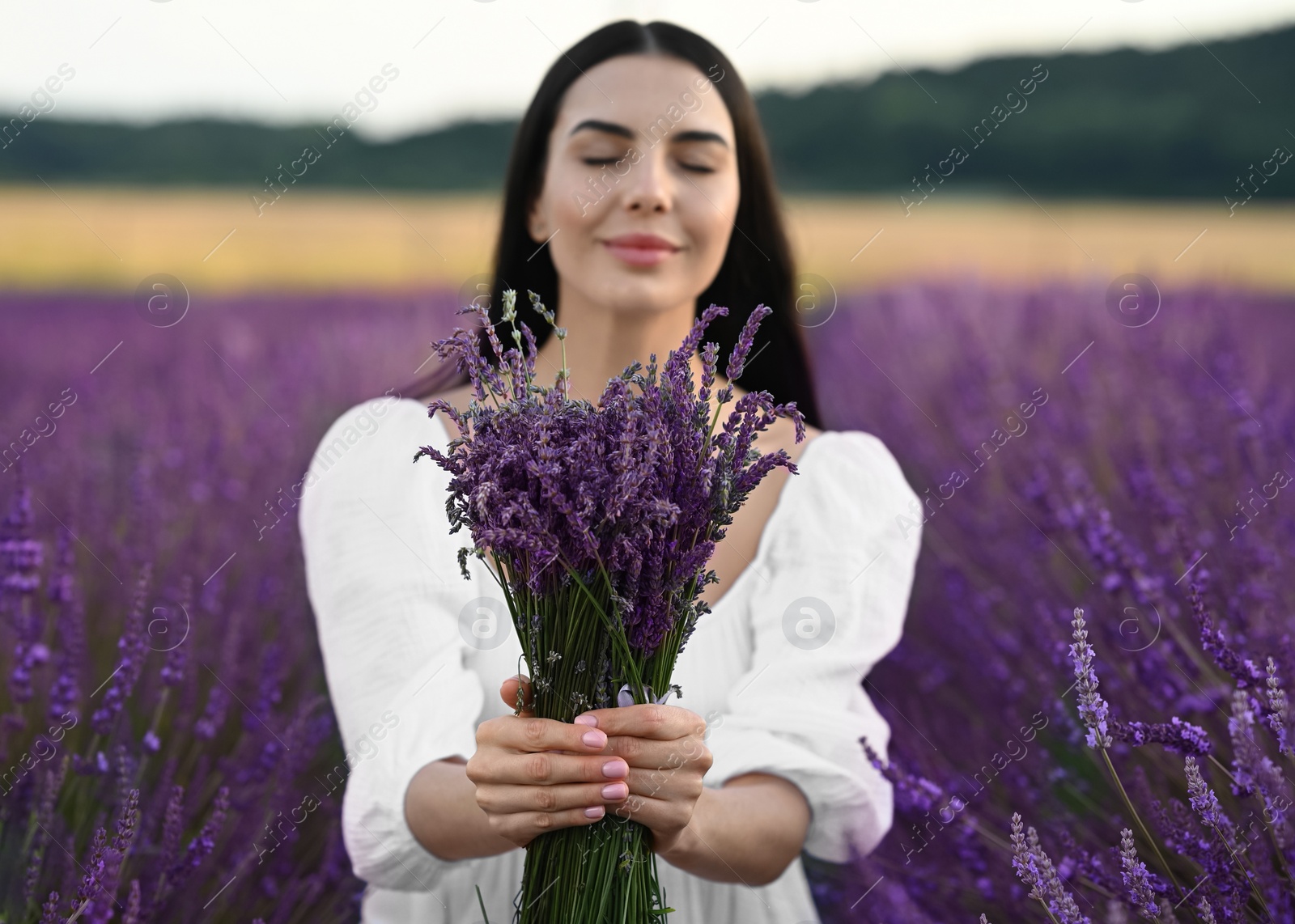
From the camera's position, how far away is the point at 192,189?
780 centimetres

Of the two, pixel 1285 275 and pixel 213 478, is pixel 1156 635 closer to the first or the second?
pixel 213 478

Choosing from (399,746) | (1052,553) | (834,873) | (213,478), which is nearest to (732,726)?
(399,746)

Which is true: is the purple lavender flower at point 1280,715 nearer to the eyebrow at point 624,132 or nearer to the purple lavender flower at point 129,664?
the eyebrow at point 624,132

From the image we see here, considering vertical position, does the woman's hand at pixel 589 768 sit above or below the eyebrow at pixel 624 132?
below

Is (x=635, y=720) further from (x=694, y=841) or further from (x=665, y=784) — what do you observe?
(x=694, y=841)

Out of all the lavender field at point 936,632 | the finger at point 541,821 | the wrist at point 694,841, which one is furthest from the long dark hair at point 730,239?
the finger at point 541,821

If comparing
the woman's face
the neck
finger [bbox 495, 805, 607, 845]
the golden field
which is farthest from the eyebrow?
the golden field

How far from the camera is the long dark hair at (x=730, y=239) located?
5.26 feet

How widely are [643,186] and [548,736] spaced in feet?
2.47

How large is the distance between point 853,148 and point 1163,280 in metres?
4.98

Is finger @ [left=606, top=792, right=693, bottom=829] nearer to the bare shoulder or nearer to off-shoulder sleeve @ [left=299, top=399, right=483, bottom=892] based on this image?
off-shoulder sleeve @ [left=299, top=399, right=483, bottom=892]

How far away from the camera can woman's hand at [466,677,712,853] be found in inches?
38.8

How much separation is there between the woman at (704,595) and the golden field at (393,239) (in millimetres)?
3425

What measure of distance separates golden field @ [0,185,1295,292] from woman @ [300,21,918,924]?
3.42m
